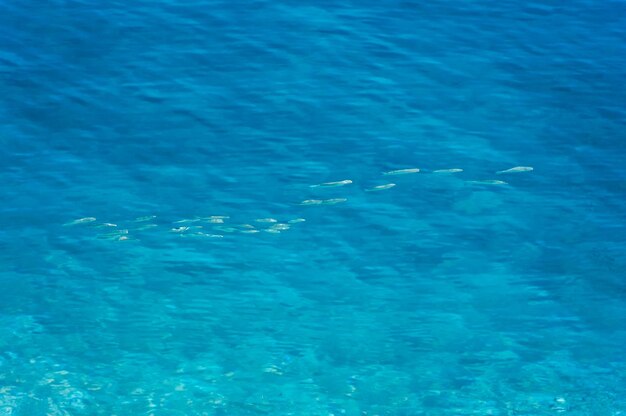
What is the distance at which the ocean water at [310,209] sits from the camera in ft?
42.2

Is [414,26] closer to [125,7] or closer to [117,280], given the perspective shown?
[125,7]

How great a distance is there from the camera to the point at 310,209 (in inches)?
610

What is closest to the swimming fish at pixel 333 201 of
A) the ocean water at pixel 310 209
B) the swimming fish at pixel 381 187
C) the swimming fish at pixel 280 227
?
the ocean water at pixel 310 209

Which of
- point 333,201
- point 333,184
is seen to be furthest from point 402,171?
point 333,201

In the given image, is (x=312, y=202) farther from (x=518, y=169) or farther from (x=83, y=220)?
(x=518, y=169)

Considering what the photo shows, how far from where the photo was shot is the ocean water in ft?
42.2

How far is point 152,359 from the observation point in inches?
511

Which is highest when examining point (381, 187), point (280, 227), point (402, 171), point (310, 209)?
point (402, 171)

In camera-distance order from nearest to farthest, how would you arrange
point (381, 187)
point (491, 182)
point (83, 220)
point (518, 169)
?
1. point (83, 220)
2. point (381, 187)
3. point (491, 182)
4. point (518, 169)

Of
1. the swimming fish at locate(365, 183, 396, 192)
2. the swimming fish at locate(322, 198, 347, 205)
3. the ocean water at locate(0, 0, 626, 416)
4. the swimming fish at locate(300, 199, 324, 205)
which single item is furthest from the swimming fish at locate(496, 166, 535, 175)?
the swimming fish at locate(300, 199, 324, 205)

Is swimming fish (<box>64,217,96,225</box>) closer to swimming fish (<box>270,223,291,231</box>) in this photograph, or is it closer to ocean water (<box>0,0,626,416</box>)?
ocean water (<box>0,0,626,416</box>)

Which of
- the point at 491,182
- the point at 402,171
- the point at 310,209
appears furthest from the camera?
the point at 402,171

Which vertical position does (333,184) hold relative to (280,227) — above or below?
above

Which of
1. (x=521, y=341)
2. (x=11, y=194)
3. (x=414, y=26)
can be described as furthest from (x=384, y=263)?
(x=414, y=26)
